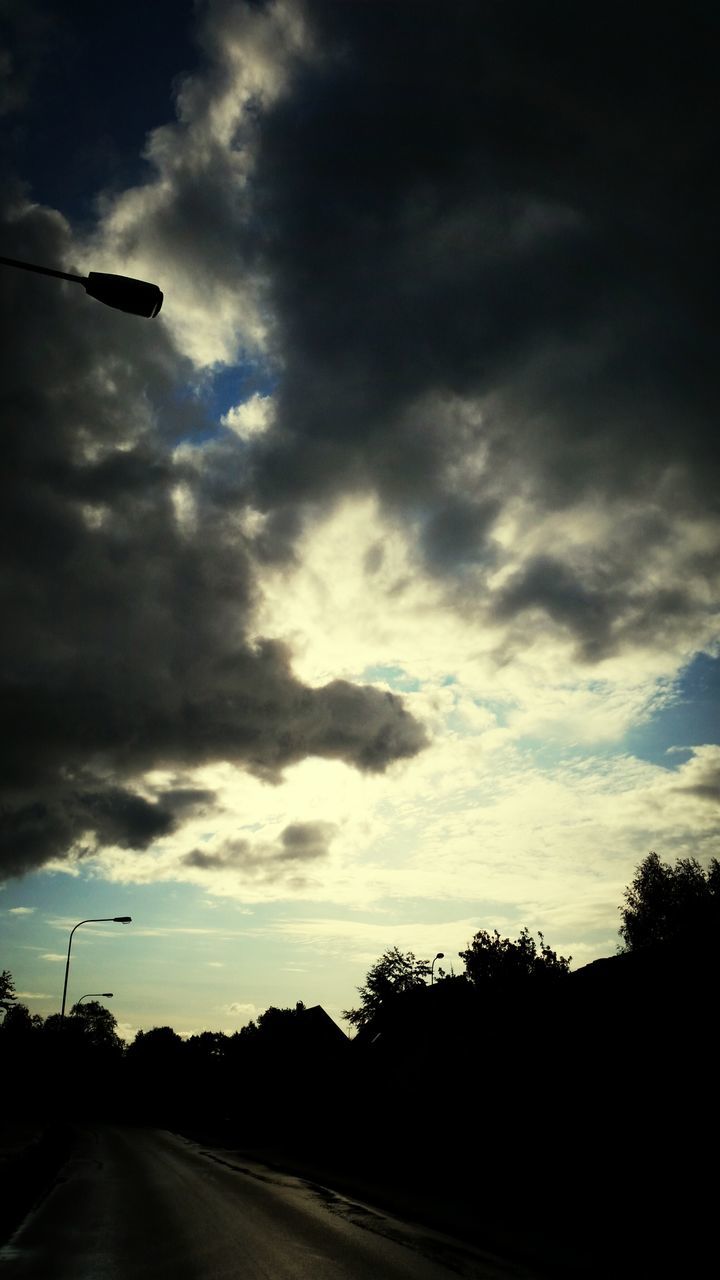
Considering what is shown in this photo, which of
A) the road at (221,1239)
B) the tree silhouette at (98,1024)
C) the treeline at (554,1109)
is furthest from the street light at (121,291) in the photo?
the tree silhouette at (98,1024)

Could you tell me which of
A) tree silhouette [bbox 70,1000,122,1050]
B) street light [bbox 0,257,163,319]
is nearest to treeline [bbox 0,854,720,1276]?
street light [bbox 0,257,163,319]

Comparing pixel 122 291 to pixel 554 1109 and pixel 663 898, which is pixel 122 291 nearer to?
pixel 554 1109

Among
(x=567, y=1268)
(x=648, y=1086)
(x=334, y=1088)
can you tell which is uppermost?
(x=648, y=1086)

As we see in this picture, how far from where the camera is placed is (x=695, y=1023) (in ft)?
47.1

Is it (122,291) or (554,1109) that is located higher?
→ (122,291)

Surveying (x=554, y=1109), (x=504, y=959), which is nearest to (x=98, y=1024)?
(x=504, y=959)

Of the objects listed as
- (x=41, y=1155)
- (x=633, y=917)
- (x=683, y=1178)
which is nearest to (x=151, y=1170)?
(x=41, y=1155)

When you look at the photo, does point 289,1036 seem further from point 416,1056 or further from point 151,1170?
point 151,1170

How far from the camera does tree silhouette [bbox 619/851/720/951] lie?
53.3 m

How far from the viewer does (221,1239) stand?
1177 centimetres

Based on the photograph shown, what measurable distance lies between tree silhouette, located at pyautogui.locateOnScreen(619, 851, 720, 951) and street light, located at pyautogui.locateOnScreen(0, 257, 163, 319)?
55562 mm

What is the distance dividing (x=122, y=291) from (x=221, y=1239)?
14.1m

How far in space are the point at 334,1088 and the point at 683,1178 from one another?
35.0 meters

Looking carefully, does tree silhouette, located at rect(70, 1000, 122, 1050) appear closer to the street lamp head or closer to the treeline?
the treeline
